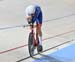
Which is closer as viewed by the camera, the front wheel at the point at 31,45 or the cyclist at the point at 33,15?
the cyclist at the point at 33,15

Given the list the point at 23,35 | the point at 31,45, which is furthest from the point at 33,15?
the point at 23,35

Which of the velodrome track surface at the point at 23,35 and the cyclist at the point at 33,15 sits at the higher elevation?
the cyclist at the point at 33,15

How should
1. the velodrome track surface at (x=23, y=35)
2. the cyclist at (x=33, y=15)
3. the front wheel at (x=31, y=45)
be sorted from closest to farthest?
the cyclist at (x=33, y=15) < the front wheel at (x=31, y=45) < the velodrome track surface at (x=23, y=35)

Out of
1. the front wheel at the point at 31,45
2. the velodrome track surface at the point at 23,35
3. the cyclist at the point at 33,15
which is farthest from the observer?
the velodrome track surface at the point at 23,35

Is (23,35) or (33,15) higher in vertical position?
(33,15)

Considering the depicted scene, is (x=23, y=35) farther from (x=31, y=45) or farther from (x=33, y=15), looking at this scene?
(x=33, y=15)

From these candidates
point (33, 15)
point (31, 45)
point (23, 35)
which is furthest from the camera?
point (23, 35)

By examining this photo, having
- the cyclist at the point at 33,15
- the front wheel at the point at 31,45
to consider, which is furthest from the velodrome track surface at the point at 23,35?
the cyclist at the point at 33,15

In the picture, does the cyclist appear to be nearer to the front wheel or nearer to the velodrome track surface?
the front wheel

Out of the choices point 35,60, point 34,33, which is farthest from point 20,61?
point 34,33

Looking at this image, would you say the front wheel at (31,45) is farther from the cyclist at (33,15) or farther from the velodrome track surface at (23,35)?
the cyclist at (33,15)

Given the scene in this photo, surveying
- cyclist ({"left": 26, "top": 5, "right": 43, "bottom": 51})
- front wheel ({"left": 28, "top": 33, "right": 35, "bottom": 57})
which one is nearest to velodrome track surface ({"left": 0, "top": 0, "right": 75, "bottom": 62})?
front wheel ({"left": 28, "top": 33, "right": 35, "bottom": 57})

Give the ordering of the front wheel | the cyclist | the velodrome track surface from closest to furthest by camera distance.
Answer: the cyclist < the front wheel < the velodrome track surface

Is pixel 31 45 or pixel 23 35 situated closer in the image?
pixel 31 45
